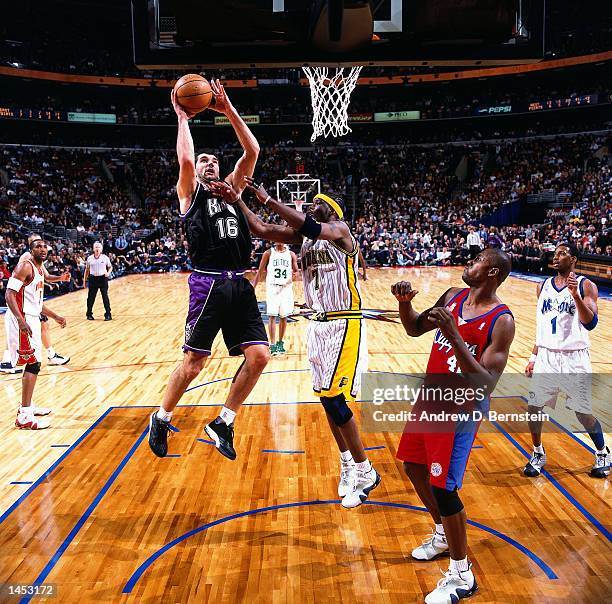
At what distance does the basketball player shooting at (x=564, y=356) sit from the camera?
484 centimetres

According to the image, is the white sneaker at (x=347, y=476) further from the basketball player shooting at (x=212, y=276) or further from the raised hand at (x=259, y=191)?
the raised hand at (x=259, y=191)

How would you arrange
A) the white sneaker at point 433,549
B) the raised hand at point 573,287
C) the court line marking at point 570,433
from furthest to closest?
the court line marking at point 570,433 < the raised hand at point 573,287 < the white sneaker at point 433,549

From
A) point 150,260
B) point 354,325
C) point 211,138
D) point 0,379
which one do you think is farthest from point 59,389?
point 211,138

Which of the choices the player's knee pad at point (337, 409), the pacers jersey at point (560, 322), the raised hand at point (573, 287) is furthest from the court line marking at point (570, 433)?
the player's knee pad at point (337, 409)

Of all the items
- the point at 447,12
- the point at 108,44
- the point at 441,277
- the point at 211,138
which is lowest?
the point at 441,277

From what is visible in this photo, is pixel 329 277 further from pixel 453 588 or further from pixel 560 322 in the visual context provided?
pixel 453 588

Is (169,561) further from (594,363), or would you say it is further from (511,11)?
(594,363)

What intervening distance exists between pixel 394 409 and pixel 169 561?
382cm

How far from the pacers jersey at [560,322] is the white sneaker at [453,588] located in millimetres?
2425

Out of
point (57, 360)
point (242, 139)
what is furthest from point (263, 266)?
point (242, 139)

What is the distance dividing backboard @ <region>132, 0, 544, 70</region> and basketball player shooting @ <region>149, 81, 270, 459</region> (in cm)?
49

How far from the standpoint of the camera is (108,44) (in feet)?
111

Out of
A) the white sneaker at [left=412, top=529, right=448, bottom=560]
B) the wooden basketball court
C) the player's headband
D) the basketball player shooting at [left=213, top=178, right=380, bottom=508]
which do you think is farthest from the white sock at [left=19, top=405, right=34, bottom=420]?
the white sneaker at [left=412, top=529, right=448, bottom=560]

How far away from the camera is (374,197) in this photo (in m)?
32.6
